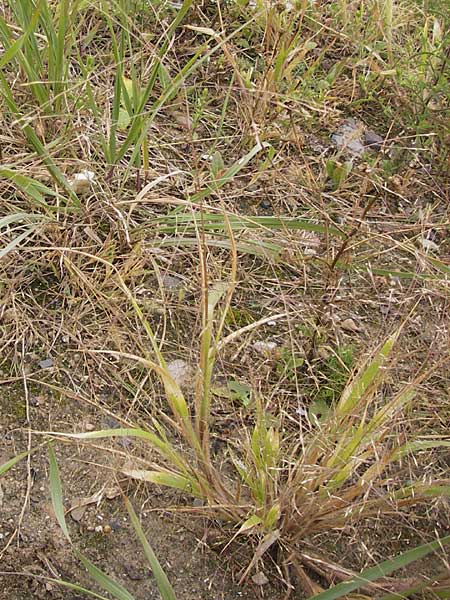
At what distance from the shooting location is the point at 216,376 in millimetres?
1655

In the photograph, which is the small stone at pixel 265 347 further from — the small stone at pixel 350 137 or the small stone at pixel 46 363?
the small stone at pixel 350 137

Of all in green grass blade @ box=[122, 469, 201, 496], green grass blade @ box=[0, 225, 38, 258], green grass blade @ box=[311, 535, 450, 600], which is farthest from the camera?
green grass blade @ box=[0, 225, 38, 258]

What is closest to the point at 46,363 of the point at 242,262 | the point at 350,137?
the point at 242,262

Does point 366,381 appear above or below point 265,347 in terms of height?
above

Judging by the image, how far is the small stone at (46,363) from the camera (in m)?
1.60

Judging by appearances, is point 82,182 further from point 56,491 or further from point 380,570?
point 380,570

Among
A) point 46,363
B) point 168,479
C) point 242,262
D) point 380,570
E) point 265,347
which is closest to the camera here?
point 380,570

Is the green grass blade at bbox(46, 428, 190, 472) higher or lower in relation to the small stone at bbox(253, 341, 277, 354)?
higher

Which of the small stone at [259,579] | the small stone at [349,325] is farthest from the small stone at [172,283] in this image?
the small stone at [259,579]

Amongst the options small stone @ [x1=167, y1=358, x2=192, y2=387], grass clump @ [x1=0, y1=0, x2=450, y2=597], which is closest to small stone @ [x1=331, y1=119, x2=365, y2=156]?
grass clump @ [x1=0, y1=0, x2=450, y2=597]

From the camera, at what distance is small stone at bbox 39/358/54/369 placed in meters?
1.60

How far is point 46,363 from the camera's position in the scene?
63.2 inches

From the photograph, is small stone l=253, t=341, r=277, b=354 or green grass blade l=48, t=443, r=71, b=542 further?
small stone l=253, t=341, r=277, b=354

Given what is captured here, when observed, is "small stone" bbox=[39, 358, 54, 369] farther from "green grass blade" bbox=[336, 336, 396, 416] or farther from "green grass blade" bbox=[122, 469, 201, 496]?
"green grass blade" bbox=[336, 336, 396, 416]
